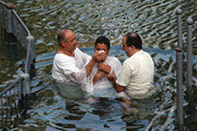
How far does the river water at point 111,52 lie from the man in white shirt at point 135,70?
0.40 m

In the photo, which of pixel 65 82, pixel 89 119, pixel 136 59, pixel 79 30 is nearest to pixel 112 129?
pixel 89 119

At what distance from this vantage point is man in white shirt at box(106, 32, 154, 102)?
10266 millimetres

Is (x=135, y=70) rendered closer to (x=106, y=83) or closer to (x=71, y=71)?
(x=106, y=83)

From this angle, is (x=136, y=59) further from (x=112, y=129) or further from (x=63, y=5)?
(x=63, y=5)

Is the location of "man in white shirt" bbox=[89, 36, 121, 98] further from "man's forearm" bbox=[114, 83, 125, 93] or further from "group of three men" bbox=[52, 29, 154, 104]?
"man's forearm" bbox=[114, 83, 125, 93]

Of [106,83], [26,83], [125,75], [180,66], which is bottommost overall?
[106,83]

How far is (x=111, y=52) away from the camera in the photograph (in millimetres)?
14578

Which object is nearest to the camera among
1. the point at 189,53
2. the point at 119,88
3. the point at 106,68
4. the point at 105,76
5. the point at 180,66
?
the point at 180,66

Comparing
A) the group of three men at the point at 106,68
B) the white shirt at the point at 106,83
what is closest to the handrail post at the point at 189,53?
the group of three men at the point at 106,68

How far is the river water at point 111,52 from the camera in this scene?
1027 centimetres

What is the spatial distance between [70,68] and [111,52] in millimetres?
3481

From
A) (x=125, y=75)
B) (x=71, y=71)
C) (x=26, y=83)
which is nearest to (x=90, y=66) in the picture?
(x=71, y=71)

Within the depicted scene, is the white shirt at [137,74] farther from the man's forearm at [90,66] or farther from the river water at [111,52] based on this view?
the man's forearm at [90,66]

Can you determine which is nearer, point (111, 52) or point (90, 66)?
point (90, 66)
